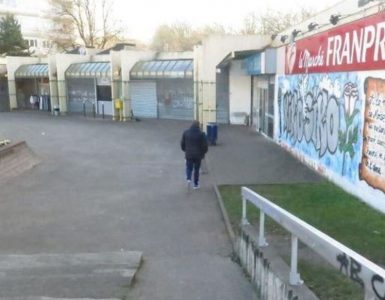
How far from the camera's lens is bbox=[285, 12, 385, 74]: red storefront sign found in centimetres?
876

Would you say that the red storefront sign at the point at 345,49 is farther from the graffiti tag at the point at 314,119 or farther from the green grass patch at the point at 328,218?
the green grass patch at the point at 328,218

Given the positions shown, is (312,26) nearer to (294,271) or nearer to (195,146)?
(195,146)

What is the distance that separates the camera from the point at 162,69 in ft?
95.8

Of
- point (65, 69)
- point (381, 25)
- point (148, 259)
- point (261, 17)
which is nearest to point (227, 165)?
point (381, 25)

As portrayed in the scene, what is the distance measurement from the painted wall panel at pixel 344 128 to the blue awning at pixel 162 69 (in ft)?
43.7

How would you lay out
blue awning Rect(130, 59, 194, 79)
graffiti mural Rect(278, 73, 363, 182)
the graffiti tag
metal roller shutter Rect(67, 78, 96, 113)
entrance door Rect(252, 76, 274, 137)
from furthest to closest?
metal roller shutter Rect(67, 78, 96, 113) < blue awning Rect(130, 59, 194, 79) < entrance door Rect(252, 76, 274, 137) < the graffiti tag < graffiti mural Rect(278, 73, 363, 182)

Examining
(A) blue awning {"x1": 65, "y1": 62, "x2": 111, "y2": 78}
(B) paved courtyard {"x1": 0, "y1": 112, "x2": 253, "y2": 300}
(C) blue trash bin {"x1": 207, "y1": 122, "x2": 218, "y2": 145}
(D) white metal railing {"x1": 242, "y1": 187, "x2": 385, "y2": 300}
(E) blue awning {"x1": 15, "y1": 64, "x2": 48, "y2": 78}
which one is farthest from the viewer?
(E) blue awning {"x1": 15, "y1": 64, "x2": 48, "y2": 78}

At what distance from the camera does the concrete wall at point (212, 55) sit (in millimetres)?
23422

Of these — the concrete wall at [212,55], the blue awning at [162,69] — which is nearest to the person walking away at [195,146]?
the concrete wall at [212,55]

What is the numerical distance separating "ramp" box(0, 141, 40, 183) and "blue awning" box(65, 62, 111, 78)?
1750 centimetres

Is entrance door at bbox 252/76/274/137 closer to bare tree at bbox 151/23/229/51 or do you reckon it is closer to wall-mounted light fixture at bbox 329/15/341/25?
wall-mounted light fixture at bbox 329/15/341/25

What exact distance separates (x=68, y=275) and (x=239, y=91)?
2107 centimetres

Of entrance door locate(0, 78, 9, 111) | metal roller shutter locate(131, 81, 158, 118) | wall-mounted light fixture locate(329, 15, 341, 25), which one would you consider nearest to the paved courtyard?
wall-mounted light fixture locate(329, 15, 341, 25)

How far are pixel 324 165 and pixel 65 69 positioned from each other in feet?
92.5
